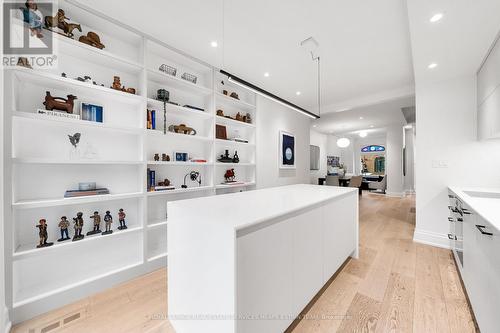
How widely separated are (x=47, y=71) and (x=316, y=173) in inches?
347

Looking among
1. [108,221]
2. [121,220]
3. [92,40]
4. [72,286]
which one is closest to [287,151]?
[121,220]

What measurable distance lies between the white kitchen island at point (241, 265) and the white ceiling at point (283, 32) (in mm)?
1885

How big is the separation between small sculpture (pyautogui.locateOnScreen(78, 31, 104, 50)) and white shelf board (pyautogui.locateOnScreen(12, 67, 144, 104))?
461 mm

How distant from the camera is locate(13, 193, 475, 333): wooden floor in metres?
1.49

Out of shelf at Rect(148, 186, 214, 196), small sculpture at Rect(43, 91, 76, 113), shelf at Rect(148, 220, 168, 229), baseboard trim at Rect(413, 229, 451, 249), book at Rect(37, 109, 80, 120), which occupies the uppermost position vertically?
small sculpture at Rect(43, 91, 76, 113)

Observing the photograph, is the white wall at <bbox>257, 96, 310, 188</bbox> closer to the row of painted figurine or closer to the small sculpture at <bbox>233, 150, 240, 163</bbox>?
the small sculpture at <bbox>233, 150, 240, 163</bbox>

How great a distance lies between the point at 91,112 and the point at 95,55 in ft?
1.91

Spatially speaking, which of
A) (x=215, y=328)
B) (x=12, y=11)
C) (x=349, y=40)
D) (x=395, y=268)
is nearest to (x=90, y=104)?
(x=12, y=11)

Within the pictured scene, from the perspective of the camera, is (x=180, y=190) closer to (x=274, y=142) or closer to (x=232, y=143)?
(x=232, y=143)

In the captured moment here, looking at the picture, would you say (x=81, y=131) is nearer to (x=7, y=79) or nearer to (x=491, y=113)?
(x=7, y=79)

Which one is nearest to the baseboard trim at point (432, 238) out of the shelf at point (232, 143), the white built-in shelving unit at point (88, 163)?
the shelf at point (232, 143)

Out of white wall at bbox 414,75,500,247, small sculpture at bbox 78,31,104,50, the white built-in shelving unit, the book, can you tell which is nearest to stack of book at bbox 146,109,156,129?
the white built-in shelving unit

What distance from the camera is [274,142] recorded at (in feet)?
14.3

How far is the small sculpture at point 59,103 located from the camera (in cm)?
176
